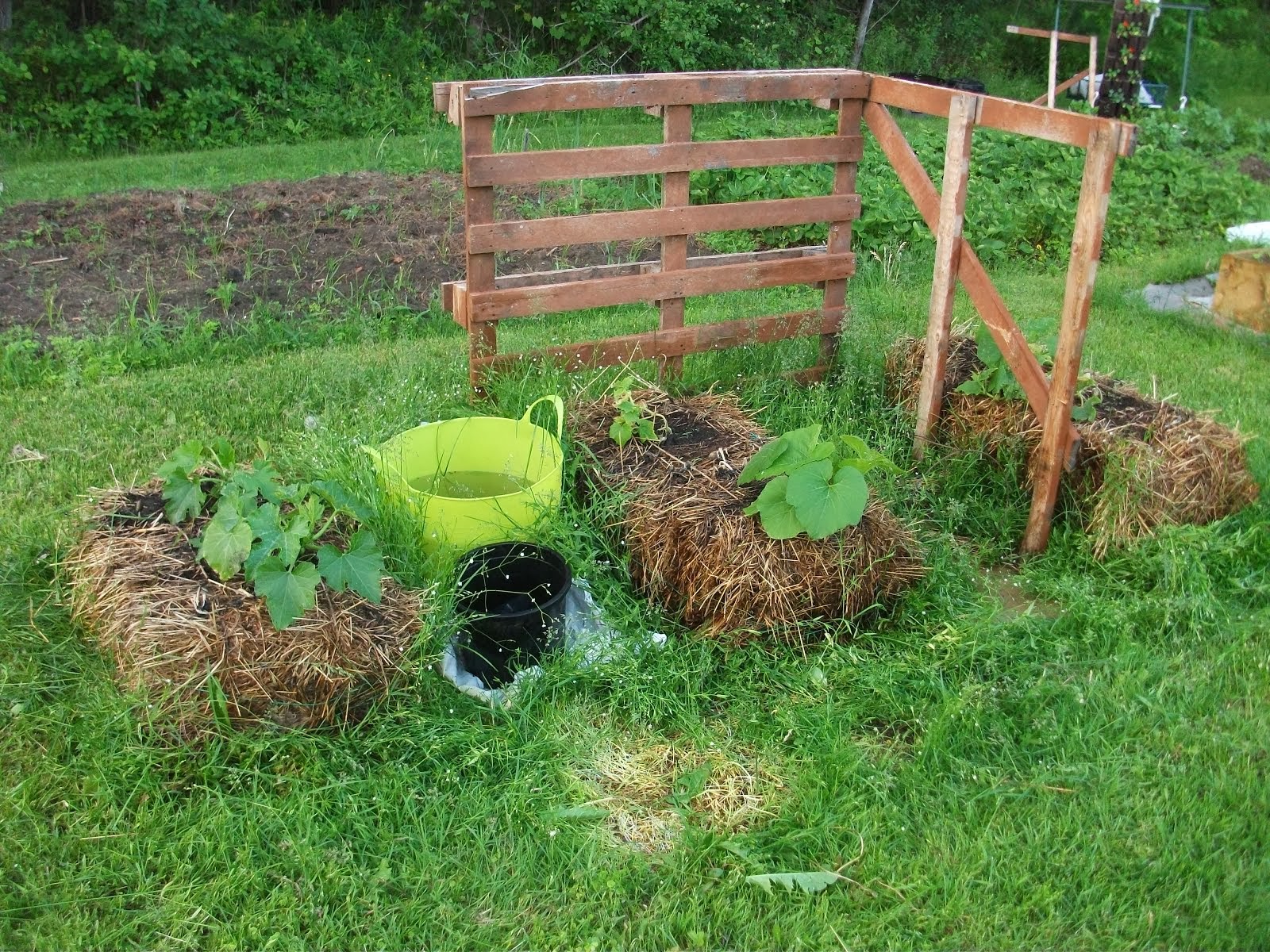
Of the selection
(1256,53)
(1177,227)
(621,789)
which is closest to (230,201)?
(621,789)

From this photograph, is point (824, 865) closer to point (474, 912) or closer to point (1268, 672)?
point (474, 912)

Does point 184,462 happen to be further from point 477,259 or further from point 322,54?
point 322,54

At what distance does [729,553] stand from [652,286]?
1.59 m

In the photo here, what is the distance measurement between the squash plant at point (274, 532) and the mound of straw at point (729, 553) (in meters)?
0.98

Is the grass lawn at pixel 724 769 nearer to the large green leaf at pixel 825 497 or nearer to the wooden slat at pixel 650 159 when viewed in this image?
the large green leaf at pixel 825 497

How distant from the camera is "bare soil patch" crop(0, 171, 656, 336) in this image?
20.5 ft

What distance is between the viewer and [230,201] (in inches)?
300

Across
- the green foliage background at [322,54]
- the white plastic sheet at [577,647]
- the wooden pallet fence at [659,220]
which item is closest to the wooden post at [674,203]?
the wooden pallet fence at [659,220]

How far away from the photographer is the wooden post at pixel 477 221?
13.7 feet

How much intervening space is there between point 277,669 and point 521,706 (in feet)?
2.35

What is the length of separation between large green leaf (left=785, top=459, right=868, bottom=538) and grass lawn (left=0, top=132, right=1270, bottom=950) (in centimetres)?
42

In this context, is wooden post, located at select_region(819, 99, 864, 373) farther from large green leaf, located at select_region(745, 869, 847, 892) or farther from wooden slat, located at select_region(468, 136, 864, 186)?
large green leaf, located at select_region(745, 869, 847, 892)

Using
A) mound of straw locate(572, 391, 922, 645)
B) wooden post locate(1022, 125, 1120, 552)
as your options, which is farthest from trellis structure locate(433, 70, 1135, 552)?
mound of straw locate(572, 391, 922, 645)

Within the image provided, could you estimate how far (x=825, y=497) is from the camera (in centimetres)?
356
